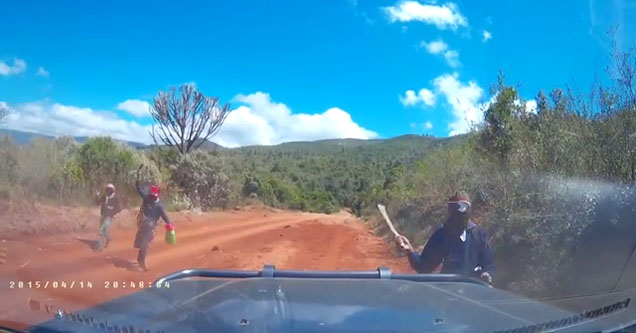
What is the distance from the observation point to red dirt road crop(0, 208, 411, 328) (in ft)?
15.6

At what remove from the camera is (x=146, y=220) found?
5422 mm

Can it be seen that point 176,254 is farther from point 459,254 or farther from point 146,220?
point 459,254

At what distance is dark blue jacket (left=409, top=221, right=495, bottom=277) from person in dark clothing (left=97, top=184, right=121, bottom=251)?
276 cm

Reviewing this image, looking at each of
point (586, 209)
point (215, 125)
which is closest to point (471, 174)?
point (586, 209)

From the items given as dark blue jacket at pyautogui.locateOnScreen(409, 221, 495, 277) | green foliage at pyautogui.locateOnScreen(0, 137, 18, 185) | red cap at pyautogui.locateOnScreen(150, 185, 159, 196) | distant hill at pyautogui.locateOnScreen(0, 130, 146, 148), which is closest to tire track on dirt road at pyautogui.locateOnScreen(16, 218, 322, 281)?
red cap at pyautogui.locateOnScreen(150, 185, 159, 196)

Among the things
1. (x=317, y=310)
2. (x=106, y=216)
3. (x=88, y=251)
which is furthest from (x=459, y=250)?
(x=88, y=251)

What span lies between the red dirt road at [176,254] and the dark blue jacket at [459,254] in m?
1.45

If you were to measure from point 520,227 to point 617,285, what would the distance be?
1.24 metres

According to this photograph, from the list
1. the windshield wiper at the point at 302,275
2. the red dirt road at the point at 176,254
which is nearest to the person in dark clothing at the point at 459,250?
the windshield wiper at the point at 302,275

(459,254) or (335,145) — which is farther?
(335,145)

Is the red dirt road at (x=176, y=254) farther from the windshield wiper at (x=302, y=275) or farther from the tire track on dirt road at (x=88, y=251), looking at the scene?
the windshield wiper at (x=302, y=275)

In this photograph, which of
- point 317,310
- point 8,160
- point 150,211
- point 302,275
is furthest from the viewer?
point 150,211

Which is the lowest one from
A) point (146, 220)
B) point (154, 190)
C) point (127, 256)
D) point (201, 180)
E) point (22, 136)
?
point (127, 256)

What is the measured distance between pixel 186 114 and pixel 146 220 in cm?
104
